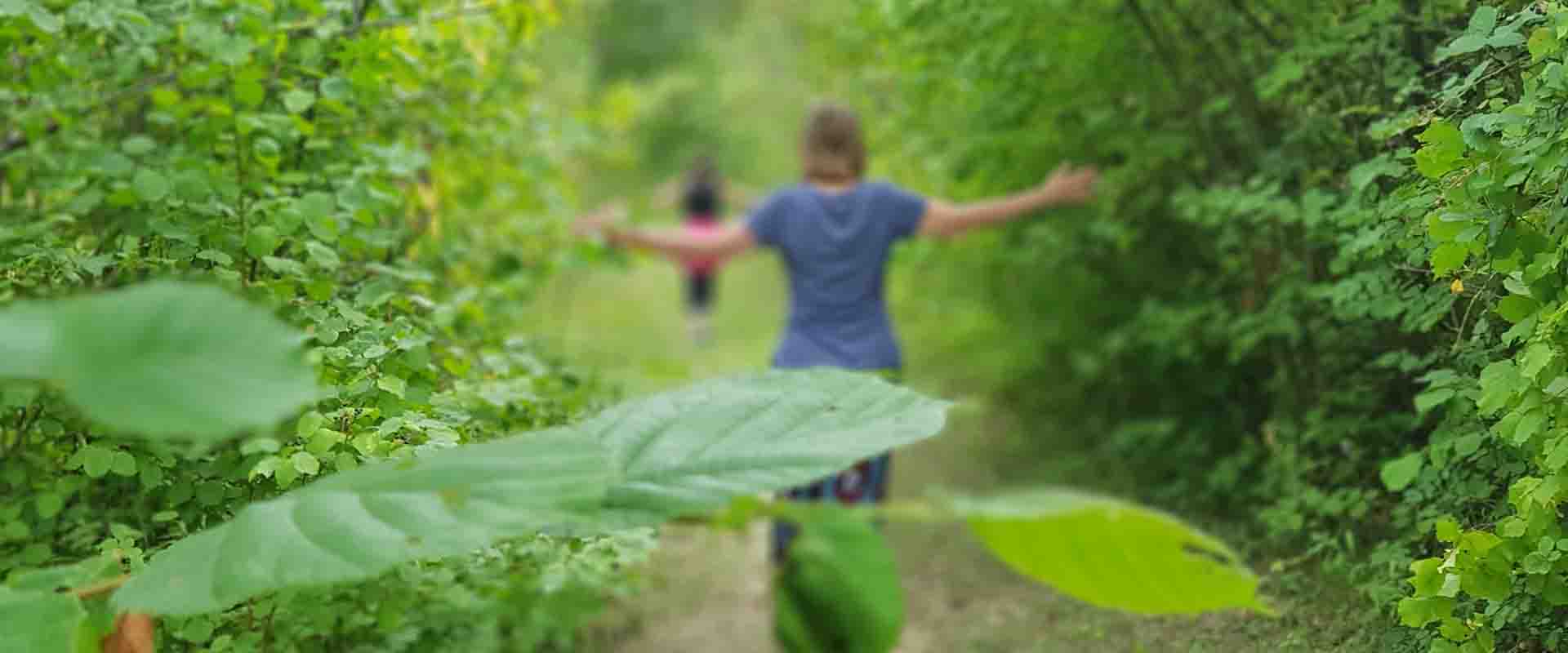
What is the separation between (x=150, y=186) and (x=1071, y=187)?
2817 mm

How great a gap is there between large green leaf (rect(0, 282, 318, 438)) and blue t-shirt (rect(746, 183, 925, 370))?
11.6ft

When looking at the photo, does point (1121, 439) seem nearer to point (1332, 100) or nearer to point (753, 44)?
point (1332, 100)

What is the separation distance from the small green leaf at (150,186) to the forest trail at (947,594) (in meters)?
1.27

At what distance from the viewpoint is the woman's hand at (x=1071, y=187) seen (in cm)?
424

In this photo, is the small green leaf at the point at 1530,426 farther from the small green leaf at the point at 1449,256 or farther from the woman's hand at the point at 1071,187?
the woman's hand at the point at 1071,187

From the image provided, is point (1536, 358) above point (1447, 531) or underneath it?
above

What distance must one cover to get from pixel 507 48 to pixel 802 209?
3.62 ft

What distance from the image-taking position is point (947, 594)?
4.44 m

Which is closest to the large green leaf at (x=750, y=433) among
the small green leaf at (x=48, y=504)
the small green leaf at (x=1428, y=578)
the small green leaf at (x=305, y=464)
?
the small green leaf at (x=305, y=464)

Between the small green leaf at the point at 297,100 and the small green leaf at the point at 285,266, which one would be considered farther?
the small green leaf at the point at 297,100

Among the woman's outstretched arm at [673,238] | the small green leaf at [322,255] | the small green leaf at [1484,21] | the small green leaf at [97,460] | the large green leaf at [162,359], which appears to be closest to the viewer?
the large green leaf at [162,359]

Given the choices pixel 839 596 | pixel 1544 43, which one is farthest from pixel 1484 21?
pixel 839 596

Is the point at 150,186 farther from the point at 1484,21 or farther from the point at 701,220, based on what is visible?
the point at 701,220

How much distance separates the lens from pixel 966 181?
192 inches
